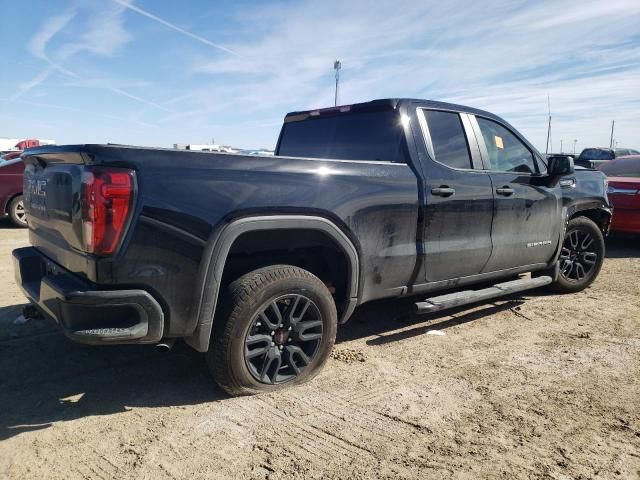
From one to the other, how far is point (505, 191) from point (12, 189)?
9.11m

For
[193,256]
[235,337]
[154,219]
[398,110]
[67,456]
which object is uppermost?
[398,110]

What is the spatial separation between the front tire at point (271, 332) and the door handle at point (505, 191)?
1.95 meters

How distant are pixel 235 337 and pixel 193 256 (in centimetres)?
55

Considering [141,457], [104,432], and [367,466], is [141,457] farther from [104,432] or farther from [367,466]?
[367,466]

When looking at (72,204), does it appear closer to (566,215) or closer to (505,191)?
(505,191)

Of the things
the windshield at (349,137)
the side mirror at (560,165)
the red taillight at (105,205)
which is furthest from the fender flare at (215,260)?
the side mirror at (560,165)

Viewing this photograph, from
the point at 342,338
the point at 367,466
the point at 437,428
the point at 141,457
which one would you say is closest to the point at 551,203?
the point at 342,338

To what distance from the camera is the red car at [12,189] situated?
915 cm

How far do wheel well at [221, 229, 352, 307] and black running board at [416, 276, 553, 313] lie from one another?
699 mm

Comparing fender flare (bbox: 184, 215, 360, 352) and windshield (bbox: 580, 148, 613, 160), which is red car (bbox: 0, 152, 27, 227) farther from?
windshield (bbox: 580, 148, 613, 160)

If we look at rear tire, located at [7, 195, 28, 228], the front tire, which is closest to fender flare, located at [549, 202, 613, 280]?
the front tire

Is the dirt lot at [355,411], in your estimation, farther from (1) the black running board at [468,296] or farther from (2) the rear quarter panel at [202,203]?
(2) the rear quarter panel at [202,203]

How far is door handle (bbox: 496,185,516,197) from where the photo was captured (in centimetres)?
413

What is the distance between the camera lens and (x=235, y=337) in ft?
9.02
